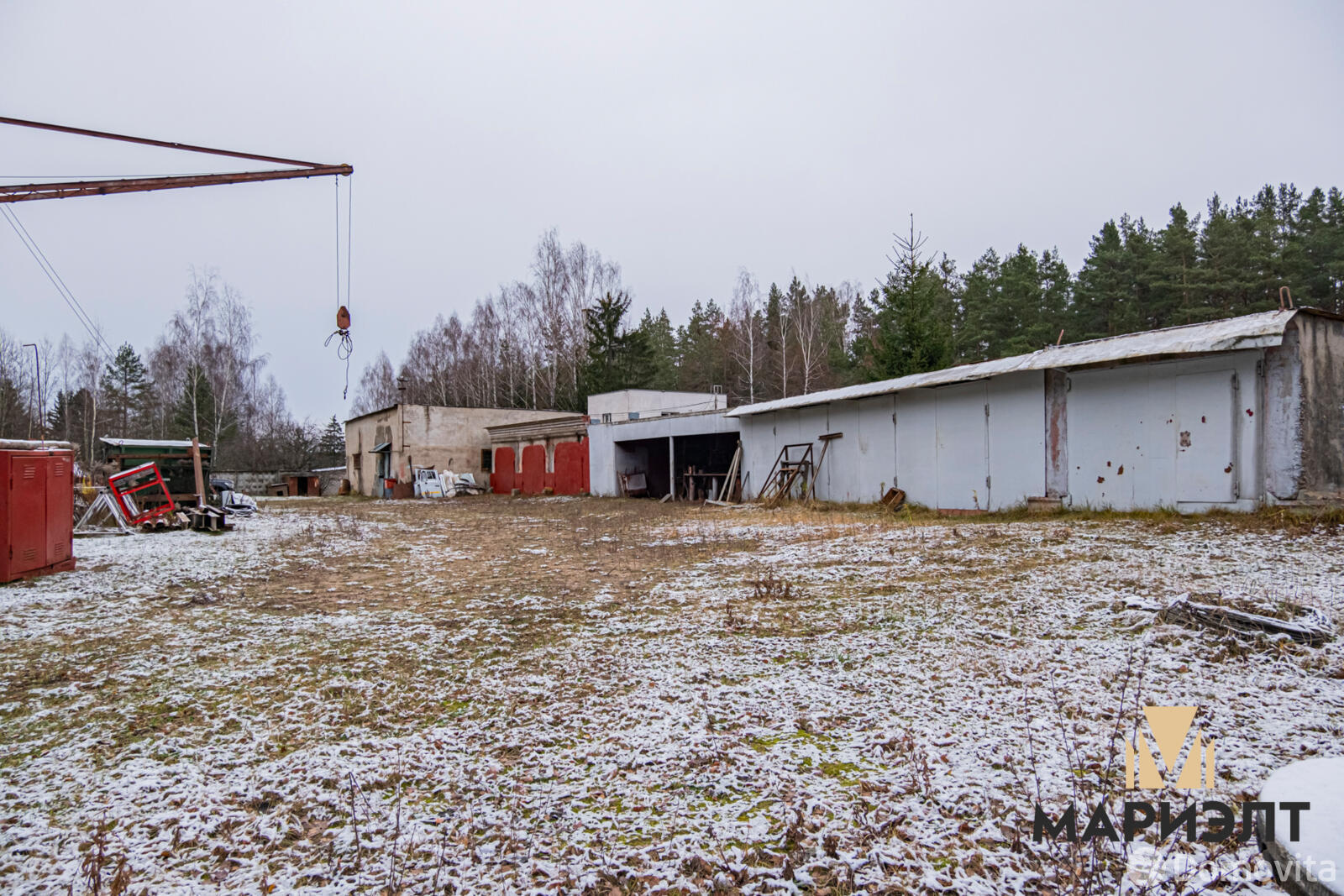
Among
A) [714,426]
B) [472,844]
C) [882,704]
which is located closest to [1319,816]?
[882,704]

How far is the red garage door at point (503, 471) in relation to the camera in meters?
29.7

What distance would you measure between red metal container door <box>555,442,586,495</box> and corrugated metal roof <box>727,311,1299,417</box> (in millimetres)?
13914

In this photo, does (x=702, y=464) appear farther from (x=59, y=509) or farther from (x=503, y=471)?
(x=59, y=509)

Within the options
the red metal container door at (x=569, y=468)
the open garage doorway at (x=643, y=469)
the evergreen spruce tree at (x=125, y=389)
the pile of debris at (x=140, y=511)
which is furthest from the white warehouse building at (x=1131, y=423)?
the evergreen spruce tree at (x=125, y=389)

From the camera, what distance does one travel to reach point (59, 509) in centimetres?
871

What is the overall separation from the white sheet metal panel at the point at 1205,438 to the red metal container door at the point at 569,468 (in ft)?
64.4

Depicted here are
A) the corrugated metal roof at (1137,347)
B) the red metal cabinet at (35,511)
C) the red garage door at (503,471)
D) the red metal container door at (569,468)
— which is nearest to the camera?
the red metal cabinet at (35,511)

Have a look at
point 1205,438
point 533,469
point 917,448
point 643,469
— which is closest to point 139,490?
point 643,469

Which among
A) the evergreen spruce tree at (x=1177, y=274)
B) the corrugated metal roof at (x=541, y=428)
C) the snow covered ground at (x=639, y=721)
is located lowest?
the snow covered ground at (x=639, y=721)

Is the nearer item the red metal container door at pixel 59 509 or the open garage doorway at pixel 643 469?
the red metal container door at pixel 59 509

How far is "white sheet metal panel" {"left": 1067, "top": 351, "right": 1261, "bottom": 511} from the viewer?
29.4ft

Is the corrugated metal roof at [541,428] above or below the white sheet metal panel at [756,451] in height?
above

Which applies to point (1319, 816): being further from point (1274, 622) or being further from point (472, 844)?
point (472, 844)

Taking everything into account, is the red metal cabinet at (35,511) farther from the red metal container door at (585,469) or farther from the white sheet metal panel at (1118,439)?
the red metal container door at (585,469)
